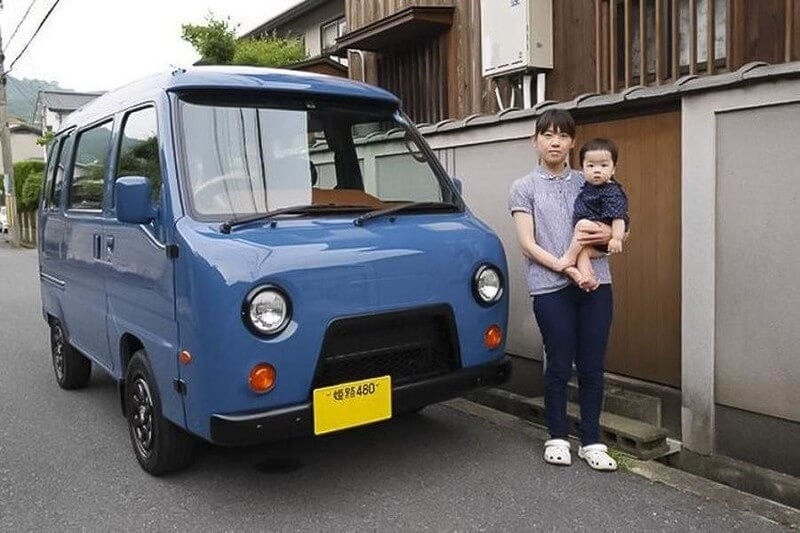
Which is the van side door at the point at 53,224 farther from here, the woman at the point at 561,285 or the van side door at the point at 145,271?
the woman at the point at 561,285

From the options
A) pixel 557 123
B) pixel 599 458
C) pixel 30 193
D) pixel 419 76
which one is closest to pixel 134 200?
pixel 557 123

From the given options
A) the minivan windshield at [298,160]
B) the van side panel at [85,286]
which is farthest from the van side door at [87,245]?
the minivan windshield at [298,160]

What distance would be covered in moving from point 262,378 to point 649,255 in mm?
2606

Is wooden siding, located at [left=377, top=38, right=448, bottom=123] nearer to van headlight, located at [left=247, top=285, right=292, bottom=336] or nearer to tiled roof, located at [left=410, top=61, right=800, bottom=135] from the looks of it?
tiled roof, located at [left=410, top=61, right=800, bottom=135]

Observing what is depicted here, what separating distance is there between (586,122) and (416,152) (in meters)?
1.23

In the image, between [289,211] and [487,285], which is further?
[487,285]

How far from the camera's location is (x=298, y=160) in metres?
3.78

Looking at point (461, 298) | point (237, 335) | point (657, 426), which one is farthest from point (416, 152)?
point (657, 426)

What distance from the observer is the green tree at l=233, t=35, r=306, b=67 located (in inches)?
479

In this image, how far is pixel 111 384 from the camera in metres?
6.01

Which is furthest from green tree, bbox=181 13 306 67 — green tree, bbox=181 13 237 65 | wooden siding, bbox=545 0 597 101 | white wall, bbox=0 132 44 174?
white wall, bbox=0 132 44 174

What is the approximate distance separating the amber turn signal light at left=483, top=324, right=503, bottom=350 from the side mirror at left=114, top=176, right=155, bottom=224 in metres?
1.80

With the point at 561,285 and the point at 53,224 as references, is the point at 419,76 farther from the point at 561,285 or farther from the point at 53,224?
the point at 561,285

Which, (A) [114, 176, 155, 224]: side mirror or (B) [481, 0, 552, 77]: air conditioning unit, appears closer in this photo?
(A) [114, 176, 155, 224]: side mirror
